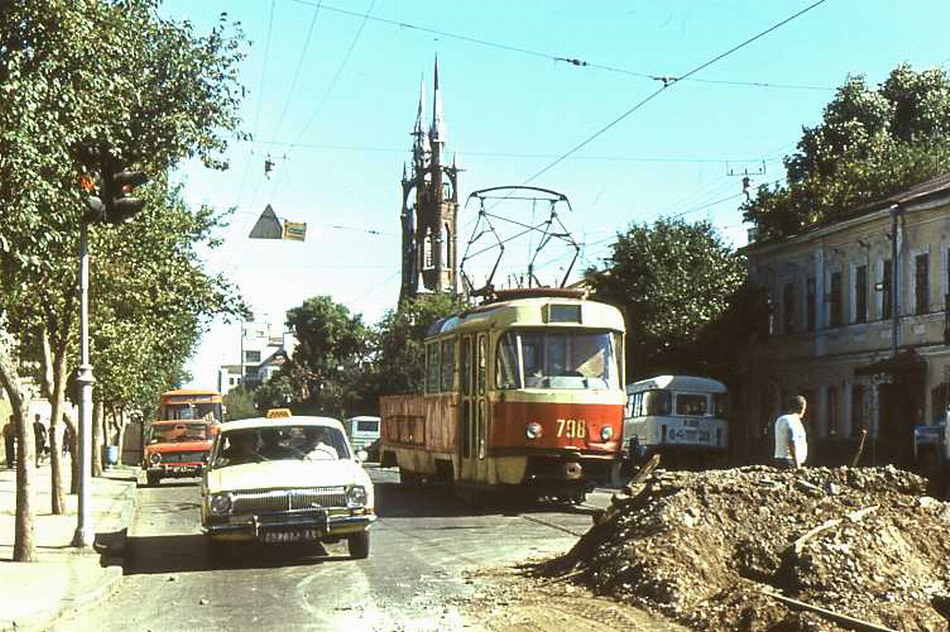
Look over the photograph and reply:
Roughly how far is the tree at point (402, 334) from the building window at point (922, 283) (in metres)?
45.9

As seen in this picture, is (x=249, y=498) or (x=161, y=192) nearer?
(x=249, y=498)

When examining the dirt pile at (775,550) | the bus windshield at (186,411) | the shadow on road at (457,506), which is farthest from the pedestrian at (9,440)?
the dirt pile at (775,550)

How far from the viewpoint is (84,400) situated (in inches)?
677

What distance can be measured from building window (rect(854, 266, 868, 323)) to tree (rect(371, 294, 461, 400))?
137 feet

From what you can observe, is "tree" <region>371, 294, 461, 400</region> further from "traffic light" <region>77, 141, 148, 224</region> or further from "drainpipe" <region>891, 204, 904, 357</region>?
"traffic light" <region>77, 141, 148, 224</region>

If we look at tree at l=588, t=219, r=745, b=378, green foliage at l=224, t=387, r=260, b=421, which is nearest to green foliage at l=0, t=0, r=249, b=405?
tree at l=588, t=219, r=745, b=378

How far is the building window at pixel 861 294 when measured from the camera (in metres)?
43.9

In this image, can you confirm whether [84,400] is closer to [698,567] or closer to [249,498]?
[249,498]

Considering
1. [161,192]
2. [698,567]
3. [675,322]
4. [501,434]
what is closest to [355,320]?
[675,322]

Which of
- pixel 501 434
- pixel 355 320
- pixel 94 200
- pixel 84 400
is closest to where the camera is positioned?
pixel 94 200

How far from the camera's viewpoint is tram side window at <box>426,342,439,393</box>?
25759 mm

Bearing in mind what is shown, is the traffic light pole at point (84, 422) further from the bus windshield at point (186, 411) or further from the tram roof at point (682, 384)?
the bus windshield at point (186, 411)

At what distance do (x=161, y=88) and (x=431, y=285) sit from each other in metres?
113

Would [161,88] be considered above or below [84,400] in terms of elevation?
above
